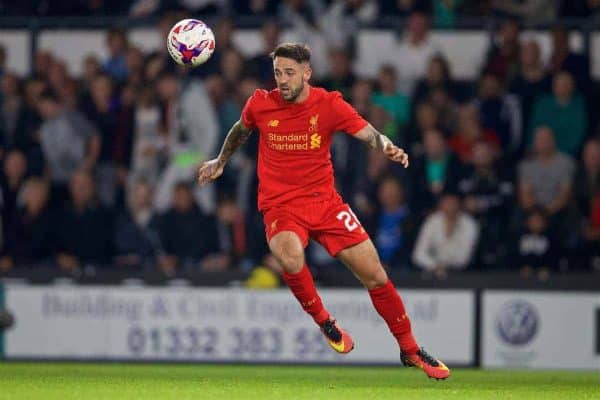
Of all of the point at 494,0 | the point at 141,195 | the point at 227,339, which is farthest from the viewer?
the point at 494,0

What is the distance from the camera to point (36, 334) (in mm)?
15414

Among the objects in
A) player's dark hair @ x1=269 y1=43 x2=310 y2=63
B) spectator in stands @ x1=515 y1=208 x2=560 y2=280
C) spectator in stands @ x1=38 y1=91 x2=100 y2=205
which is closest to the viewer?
player's dark hair @ x1=269 y1=43 x2=310 y2=63

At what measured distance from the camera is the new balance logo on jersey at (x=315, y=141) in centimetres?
1048

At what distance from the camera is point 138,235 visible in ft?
53.2

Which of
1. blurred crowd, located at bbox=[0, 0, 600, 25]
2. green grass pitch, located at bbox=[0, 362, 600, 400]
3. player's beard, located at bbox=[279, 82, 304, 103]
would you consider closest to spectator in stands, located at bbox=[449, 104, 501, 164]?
blurred crowd, located at bbox=[0, 0, 600, 25]

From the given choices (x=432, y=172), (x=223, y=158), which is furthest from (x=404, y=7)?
(x=223, y=158)

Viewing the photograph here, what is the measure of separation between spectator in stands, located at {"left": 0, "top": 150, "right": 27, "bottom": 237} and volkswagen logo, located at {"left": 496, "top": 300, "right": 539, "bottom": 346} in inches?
228

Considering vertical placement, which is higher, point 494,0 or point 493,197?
point 494,0

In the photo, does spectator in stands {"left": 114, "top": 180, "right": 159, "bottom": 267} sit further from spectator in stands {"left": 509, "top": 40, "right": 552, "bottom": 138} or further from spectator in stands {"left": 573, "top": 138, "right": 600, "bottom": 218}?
spectator in stands {"left": 573, "top": 138, "right": 600, "bottom": 218}

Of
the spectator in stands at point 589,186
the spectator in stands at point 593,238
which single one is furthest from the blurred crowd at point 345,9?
the spectator in stands at point 593,238

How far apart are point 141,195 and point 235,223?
117 cm

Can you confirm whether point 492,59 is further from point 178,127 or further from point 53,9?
point 53,9

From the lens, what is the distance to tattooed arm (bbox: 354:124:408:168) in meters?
9.81

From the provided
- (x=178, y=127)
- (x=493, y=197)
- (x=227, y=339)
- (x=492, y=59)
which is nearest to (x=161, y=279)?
(x=227, y=339)
